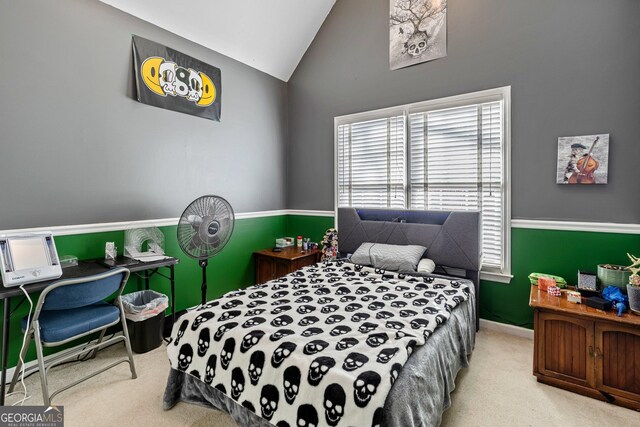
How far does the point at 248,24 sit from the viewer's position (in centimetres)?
347

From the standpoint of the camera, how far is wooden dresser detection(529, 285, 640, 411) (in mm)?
1869

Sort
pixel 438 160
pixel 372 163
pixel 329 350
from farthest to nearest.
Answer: pixel 372 163 → pixel 438 160 → pixel 329 350

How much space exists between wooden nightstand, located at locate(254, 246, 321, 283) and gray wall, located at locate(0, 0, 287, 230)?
94 cm

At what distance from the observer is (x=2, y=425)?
5.42 feet

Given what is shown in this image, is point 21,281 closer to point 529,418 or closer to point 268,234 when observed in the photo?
point 268,234

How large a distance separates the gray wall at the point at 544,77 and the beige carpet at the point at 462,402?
1392mm

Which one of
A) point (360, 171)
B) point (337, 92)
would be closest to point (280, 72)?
point (337, 92)

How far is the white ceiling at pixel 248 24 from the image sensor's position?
9.69 feet

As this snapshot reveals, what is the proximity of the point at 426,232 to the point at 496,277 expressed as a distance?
0.78 meters

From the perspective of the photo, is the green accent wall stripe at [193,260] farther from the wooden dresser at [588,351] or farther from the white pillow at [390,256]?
the wooden dresser at [588,351]

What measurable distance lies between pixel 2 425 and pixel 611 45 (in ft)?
15.6

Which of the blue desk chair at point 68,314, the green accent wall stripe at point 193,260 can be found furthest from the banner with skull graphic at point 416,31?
the blue desk chair at point 68,314

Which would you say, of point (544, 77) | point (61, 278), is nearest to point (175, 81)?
point (61, 278)

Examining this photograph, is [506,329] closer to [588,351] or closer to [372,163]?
[588,351]
